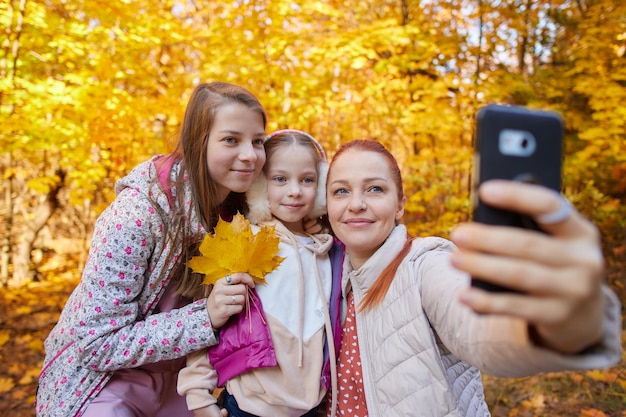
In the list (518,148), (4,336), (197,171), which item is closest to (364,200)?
(197,171)

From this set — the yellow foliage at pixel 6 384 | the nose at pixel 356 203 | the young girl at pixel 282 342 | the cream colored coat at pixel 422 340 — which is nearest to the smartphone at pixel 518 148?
the cream colored coat at pixel 422 340

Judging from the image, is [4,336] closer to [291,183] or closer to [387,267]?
[291,183]

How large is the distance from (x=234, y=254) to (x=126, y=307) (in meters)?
0.47

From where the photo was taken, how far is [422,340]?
4.06 feet

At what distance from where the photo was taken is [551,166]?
631 millimetres

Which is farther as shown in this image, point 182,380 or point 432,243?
point 182,380

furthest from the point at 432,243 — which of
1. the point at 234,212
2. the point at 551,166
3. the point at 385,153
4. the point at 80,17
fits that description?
the point at 80,17

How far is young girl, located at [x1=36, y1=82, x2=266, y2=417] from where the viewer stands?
1554 millimetres

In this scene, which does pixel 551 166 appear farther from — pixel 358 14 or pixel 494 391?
pixel 358 14

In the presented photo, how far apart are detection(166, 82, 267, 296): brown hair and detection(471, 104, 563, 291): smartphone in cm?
129

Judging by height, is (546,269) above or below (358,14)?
below

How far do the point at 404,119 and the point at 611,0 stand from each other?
8.43 ft

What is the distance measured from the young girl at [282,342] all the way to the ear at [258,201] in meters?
0.01

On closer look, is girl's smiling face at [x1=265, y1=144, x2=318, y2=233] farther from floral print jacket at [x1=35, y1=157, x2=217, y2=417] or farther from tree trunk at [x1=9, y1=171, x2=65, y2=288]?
tree trunk at [x1=9, y1=171, x2=65, y2=288]
